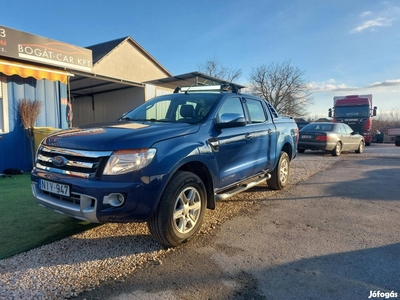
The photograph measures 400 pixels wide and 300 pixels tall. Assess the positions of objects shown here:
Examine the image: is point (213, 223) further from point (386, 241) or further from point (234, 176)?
point (386, 241)

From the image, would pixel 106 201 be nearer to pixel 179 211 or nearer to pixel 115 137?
pixel 115 137

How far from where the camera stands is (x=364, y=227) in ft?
13.1

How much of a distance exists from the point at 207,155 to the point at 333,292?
192 centimetres

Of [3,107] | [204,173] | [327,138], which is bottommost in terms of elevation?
[204,173]

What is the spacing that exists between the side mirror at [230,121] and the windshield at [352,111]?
19085 millimetres

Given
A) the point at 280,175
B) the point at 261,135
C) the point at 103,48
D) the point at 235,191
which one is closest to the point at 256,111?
the point at 261,135

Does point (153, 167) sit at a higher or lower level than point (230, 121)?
lower

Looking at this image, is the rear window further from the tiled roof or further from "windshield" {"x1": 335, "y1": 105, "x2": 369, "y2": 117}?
the tiled roof

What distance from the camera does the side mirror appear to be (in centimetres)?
379

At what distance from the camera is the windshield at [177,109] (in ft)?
13.0

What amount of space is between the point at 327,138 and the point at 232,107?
378 inches

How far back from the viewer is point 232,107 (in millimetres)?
4449

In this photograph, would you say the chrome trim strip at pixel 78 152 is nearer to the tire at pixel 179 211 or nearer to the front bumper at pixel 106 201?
the front bumper at pixel 106 201

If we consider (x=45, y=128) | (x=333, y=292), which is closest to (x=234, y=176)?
(x=333, y=292)
